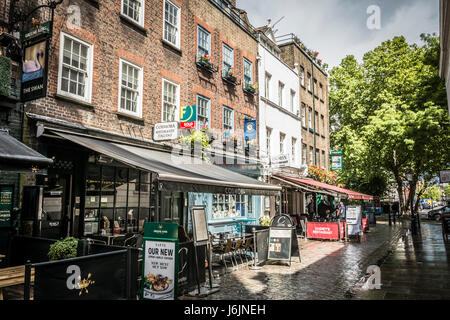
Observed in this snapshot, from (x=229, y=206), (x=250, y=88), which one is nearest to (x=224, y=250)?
(x=229, y=206)

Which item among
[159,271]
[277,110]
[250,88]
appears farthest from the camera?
[277,110]

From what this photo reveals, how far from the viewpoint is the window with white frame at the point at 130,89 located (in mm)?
10492

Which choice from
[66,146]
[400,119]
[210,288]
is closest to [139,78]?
[66,146]

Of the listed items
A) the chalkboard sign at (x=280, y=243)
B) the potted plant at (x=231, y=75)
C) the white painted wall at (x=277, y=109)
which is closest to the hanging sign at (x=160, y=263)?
the chalkboard sign at (x=280, y=243)

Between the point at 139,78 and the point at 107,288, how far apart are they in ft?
25.5

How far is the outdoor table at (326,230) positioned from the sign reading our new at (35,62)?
12.6 metres

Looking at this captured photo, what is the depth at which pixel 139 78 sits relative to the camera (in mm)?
11133

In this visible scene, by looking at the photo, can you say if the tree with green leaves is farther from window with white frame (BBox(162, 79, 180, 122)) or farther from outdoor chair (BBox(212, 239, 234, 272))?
outdoor chair (BBox(212, 239, 234, 272))

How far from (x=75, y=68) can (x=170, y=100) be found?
159 inches

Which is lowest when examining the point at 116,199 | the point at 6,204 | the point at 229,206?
the point at 229,206

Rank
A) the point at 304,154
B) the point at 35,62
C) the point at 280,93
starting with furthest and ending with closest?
the point at 304,154, the point at 280,93, the point at 35,62

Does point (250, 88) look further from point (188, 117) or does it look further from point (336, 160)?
point (336, 160)

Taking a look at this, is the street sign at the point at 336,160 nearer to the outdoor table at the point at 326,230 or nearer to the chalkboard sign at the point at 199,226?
the outdoor table at the point at 326,230

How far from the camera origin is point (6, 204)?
708 cm
